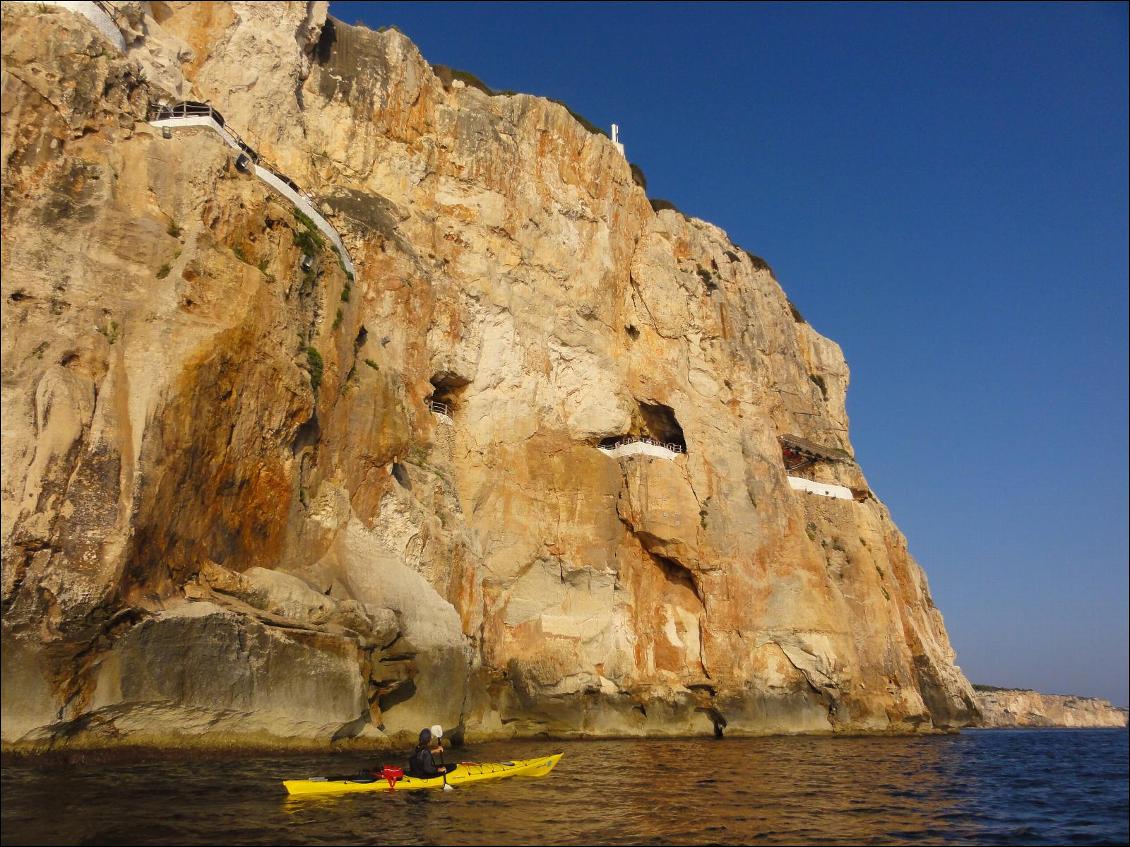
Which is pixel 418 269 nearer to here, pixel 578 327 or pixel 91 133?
pixel 578 327

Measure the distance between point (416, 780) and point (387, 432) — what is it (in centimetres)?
1202

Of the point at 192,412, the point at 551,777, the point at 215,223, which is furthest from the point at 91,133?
the point at 551,777

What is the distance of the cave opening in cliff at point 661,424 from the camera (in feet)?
124

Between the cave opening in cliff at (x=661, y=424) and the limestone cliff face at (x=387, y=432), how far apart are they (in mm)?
194

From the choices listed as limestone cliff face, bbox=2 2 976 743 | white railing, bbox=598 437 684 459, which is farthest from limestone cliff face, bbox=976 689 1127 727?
white railing, bbox=598 437 684 459

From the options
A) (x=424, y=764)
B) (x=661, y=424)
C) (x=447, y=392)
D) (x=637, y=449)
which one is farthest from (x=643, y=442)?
(x=424, y=764)

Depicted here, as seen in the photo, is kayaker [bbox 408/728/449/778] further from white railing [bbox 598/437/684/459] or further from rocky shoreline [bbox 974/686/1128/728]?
rocky shoreline [bbox 974/686/1128/728]

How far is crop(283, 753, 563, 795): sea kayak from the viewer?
14707 mm

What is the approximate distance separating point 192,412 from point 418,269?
48.3 feet

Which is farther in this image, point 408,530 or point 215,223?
point 408,530

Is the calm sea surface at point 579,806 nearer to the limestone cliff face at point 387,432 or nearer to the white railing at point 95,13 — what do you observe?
the limestone cliff face at point 387,432

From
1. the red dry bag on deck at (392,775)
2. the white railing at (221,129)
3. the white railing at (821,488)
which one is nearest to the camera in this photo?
the red dry bag on deck at (392,775)

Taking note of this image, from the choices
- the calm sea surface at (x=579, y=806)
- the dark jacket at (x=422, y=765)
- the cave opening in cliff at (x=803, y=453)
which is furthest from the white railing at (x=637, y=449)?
the dark jacket at (x=422, y=765)

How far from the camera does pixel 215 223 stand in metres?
20.8
